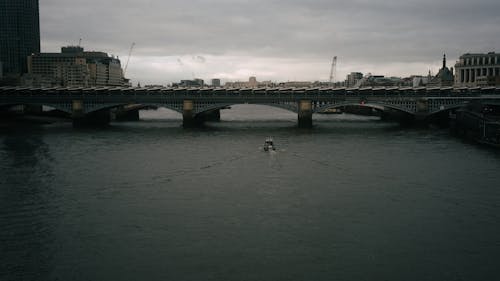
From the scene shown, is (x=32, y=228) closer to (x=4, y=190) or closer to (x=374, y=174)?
(x=4, y=190)

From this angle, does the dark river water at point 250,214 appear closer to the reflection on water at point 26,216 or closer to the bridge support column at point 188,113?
the reflection on water at point 26,216

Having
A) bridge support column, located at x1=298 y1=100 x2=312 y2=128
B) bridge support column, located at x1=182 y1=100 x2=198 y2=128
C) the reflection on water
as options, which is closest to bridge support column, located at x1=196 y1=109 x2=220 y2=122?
bridge support column, located at x1=182 y1=100 x2=198 y2=128

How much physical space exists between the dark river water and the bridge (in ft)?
131

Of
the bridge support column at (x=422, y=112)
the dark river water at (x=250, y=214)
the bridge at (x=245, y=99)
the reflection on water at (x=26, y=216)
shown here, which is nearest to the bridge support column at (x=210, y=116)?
the bridge at (x=245, y=99)

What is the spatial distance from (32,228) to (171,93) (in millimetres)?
78625

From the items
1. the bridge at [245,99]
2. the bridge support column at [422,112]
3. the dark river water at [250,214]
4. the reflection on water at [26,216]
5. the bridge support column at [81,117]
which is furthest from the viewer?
the bridge support column at [81,117]

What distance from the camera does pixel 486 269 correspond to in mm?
25438

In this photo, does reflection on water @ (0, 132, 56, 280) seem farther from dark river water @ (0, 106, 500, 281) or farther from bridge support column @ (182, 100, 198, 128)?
bridge support column @ (182, 100, 198, 128)

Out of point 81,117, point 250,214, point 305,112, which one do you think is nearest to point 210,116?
point 305,112

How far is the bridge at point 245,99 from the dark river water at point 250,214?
3981 cm

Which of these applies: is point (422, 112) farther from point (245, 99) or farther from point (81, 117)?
point (81, 117)

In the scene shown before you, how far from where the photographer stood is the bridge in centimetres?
10469

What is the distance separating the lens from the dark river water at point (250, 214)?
1024 inches

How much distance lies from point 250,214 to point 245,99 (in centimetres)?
7225
